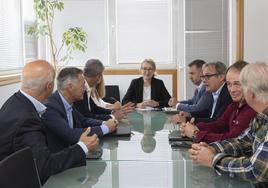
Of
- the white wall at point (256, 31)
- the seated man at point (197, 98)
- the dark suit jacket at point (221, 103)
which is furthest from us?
the white wall at point (256, 31)

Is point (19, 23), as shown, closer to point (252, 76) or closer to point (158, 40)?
point (158, 40)

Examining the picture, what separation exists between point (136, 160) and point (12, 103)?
694 mm

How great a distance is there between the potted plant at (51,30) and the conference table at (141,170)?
3.40m

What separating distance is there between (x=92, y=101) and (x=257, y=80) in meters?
2.23

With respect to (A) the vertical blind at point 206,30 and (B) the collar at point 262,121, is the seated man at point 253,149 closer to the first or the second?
(B) the collar at point 262,121

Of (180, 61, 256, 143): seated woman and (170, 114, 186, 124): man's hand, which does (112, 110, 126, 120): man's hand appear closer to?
(170, 114, 186, 124): man's hand

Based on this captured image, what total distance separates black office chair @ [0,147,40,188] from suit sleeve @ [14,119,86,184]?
17cm

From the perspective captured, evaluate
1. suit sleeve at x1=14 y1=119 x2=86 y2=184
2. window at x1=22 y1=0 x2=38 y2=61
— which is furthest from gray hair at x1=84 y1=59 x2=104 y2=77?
window at x1=22 y1=0 x2=38 y2=61

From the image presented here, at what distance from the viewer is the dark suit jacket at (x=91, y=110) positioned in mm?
3337

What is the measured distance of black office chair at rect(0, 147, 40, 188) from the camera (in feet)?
4.29

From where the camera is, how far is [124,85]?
6.25m

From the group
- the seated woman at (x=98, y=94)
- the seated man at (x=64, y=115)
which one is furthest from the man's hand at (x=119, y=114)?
the seated man at (x=64, y=115)

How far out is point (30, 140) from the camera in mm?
1718

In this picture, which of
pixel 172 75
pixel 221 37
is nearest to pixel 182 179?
pixel 221 37
